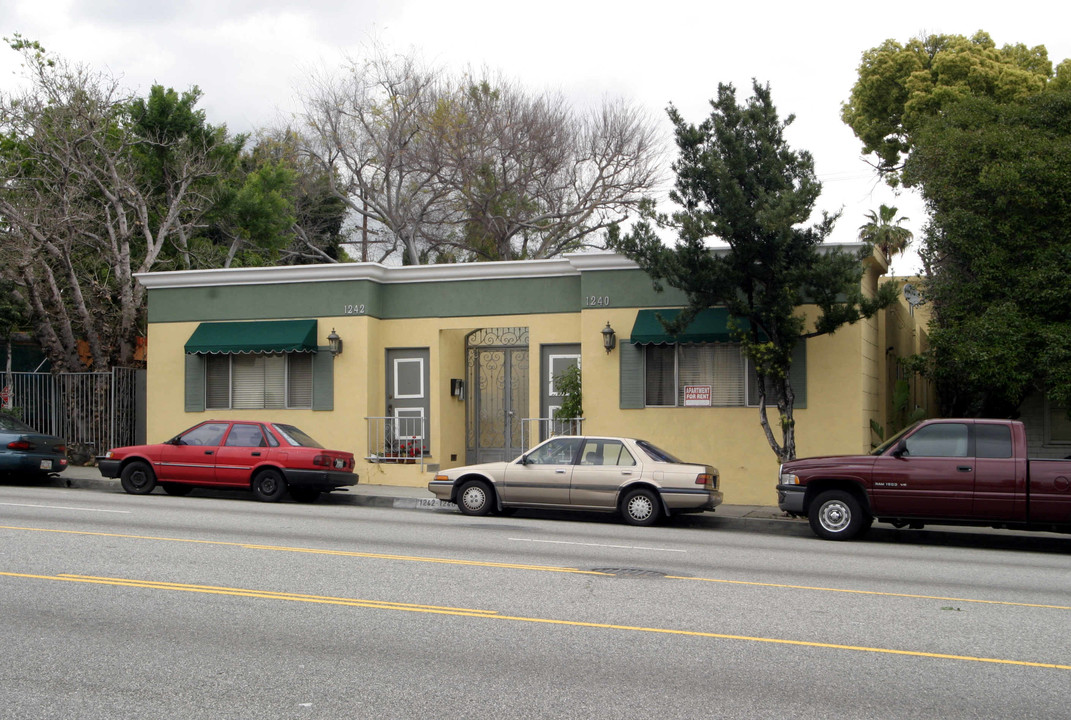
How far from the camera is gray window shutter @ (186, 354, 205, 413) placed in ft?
69.9

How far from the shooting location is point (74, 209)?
923 inches

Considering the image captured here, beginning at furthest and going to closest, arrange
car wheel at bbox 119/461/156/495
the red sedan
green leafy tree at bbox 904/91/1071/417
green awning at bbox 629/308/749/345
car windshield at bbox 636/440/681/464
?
green awning at bbox 629/308/749/345 → car wheel at bbox 119/461/156/495 → green leafy tree at bbox 904/91/1071/417 → the red sedan → car windshield at bbox 636/440/681/464

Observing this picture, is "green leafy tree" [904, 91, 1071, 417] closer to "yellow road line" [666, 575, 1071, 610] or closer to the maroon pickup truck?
the maroon pickup truck

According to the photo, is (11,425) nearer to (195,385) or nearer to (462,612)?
(195,385)

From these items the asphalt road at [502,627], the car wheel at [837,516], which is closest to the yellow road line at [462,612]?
the asphalt road at [502,627]

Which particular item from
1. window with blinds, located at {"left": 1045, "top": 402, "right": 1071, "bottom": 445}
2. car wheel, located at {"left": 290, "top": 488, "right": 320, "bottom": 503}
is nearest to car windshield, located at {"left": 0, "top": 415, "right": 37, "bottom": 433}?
car wheel, located at {"left": 290, "top": 488, "right": 320, "bottom": 503}

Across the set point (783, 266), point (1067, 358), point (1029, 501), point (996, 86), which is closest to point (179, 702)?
point (1029, 501)

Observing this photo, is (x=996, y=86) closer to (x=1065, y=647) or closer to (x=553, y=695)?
(x=1065, y=647)

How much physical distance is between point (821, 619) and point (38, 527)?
897 cm

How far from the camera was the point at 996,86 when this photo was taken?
29469 mm

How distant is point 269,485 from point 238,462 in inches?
25.6

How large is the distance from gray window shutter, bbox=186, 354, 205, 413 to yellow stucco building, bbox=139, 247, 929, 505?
0.03m

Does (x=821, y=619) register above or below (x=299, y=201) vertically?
below

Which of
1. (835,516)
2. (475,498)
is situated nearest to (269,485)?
(475,498)
